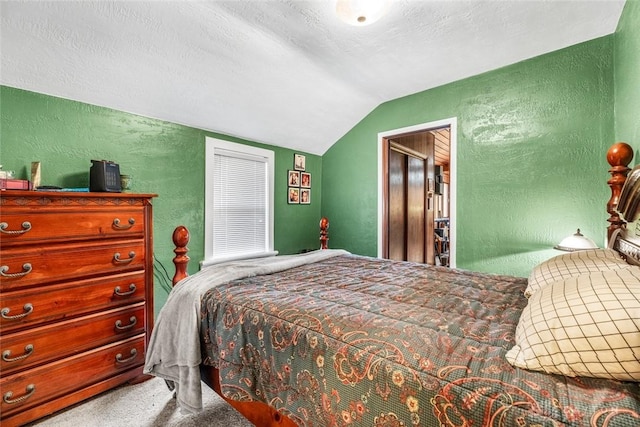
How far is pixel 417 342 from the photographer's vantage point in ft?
3.07

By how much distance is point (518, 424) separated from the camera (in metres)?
0.66

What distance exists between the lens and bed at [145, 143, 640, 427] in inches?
27.2

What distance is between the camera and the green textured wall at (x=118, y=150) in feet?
6.48

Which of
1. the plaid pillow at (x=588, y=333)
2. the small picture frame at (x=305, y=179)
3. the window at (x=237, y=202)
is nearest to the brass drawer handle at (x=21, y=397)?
the window at (x=237, y=202)

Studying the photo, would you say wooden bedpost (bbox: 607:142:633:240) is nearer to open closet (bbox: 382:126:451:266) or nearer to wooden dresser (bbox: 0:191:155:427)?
open closet (bbox: 382:126:451:266)

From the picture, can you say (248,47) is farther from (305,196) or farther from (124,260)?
(305,196)

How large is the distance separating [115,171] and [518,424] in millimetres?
2563

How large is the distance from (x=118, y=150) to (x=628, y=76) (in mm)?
3833

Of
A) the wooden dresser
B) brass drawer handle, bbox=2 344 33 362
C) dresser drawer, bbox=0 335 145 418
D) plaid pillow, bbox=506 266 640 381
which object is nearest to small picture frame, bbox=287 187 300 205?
the wooden dresser

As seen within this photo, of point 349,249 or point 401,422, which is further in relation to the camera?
point 349,249

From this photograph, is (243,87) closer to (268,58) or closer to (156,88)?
(268,58)

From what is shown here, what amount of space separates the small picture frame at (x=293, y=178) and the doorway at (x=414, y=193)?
112cm

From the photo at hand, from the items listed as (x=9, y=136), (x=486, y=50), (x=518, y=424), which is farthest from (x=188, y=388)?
(x=486, y=50)

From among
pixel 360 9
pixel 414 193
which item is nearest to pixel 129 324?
pixel 360 9
